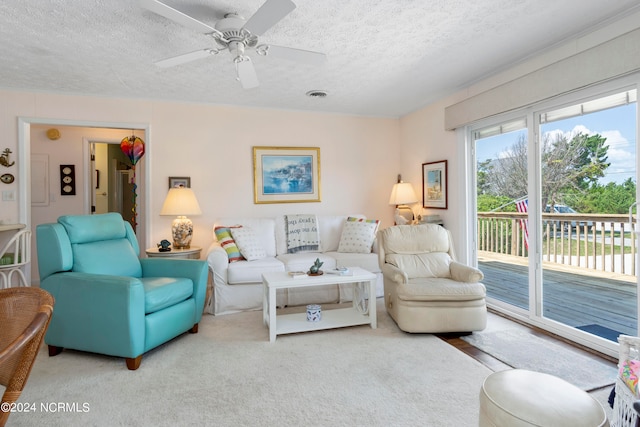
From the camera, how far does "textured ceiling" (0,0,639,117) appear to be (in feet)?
7.17

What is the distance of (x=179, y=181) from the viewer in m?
4.22

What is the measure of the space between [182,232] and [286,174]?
58.4 inches

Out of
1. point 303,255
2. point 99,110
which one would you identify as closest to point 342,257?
point 303,255

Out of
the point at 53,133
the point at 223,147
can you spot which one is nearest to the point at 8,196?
the point at 53,133

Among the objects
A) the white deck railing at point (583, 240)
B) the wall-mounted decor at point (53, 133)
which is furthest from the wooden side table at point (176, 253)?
the white deck railing at point (583, 240)

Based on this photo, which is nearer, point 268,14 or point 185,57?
point 268,14

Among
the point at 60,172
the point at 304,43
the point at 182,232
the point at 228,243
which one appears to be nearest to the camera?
the point at 304,43

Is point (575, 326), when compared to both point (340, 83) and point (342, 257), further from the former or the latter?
point (340, 83)

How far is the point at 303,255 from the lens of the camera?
407 centimetres

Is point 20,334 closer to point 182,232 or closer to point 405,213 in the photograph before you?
point 182,232

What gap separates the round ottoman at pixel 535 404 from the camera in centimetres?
120

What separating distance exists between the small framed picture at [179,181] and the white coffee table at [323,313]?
6.04ft

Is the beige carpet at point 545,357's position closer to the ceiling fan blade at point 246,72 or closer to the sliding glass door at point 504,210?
the sliding glass door at point 504,210

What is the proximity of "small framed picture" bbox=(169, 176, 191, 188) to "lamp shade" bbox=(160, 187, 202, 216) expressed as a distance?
0.30m
